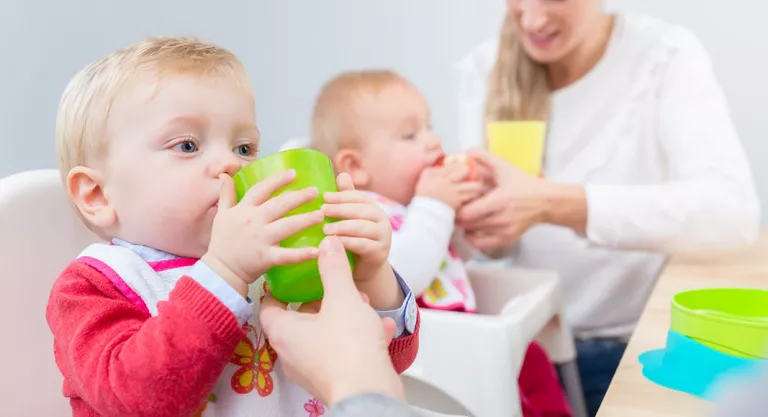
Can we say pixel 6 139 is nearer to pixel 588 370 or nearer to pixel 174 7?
pixel 174 7

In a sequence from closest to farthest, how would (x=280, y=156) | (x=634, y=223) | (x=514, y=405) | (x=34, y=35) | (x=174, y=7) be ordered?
(x=280, y=156), (x=514, y=405), (x=634, y=223), (x=34, y=35), (x=174, y=7)

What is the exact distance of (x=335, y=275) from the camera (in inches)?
21.5

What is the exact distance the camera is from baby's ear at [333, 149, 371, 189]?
4.32ft

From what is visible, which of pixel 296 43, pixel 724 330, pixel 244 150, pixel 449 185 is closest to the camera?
pixel 724 330

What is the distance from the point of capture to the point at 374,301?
70 centimetres

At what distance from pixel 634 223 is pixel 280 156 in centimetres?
91

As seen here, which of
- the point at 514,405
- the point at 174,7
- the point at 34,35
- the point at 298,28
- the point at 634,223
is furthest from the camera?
the point at 298,28

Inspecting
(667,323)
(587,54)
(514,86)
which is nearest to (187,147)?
(667,323)

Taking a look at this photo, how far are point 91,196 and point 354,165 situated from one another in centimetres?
66

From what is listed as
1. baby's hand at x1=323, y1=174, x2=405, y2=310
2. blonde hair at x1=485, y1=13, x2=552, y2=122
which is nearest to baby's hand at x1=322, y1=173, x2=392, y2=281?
baby's hand at x1=323, y1=174, x2=405, y2=310

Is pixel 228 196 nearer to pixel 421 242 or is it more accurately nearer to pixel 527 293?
pixel 421 242

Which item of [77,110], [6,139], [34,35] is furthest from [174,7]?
[77,110]

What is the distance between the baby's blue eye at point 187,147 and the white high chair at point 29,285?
22 cm

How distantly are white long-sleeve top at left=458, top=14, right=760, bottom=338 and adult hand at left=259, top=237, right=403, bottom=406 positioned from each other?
2.81 ft
